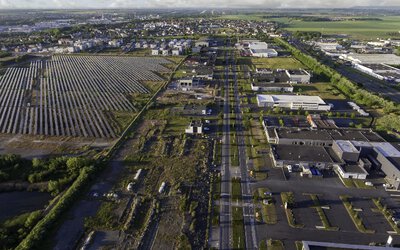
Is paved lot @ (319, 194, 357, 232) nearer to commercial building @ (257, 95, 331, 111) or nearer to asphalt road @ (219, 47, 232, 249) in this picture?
asphalt road @ (219, 47, 232, 249)

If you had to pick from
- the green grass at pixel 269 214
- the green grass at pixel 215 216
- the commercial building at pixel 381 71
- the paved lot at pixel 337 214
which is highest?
the commercial building at pixel 381 71

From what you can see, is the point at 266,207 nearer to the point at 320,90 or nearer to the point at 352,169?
the point at 352,169

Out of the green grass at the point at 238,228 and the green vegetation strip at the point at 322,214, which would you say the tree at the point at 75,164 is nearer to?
the green grass at the point at 238,228

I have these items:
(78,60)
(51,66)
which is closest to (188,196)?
(51,66)

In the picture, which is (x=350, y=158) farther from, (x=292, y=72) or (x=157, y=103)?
(x=292, y=72)

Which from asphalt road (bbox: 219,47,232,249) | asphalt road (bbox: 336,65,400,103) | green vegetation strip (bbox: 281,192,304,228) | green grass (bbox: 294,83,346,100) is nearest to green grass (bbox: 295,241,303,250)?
green vegetation strip (bbox: 281,192,304,228)

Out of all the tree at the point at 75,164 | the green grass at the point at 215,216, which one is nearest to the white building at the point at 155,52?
the tree at the point at 75,164
